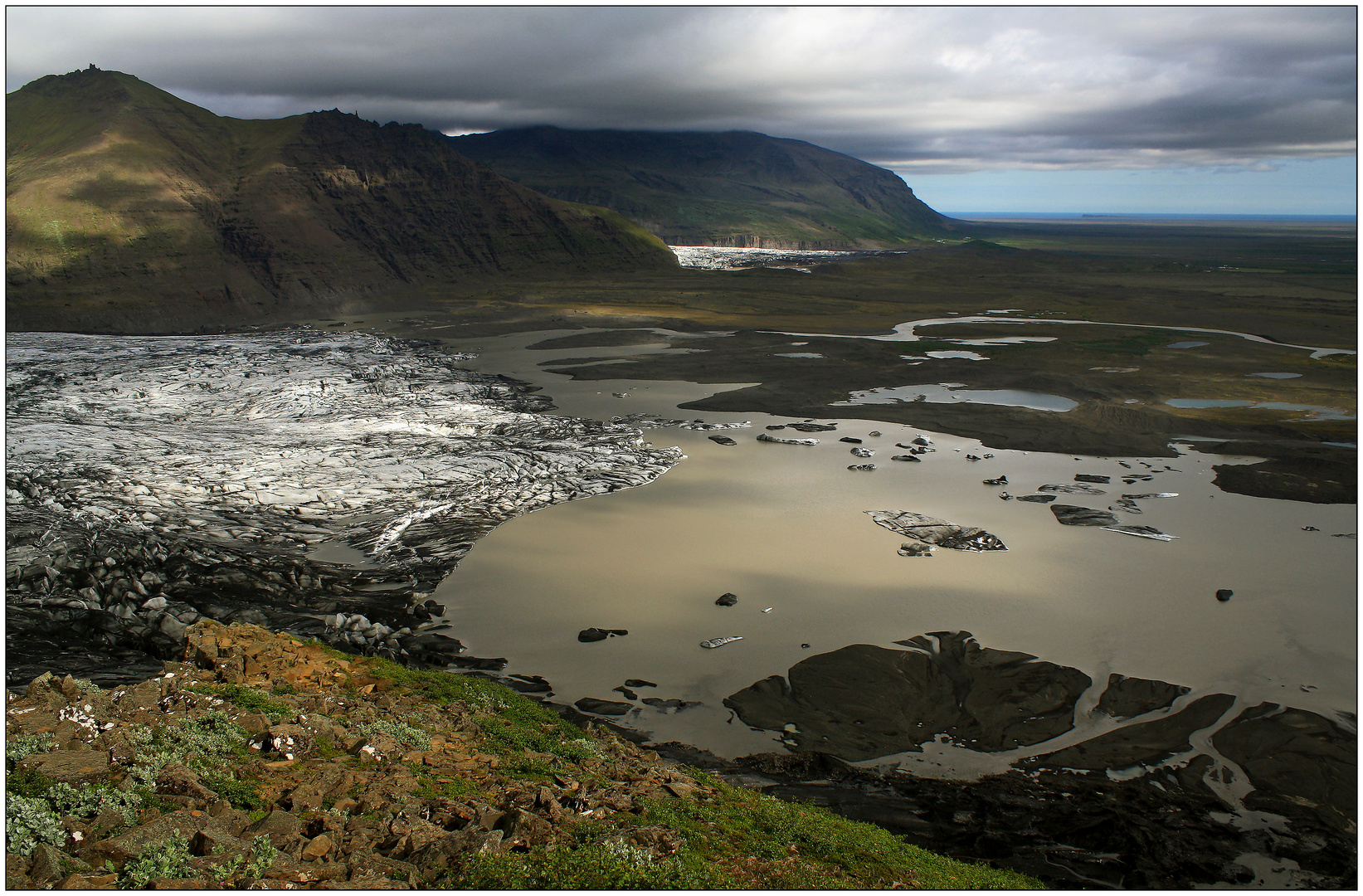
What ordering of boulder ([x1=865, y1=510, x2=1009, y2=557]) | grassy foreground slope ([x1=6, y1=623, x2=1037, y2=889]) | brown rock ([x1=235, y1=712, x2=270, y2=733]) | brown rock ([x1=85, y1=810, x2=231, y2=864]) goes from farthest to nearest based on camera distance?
boulder ([x1=865, y1=510, x2=1009, y2=557]), brown rock ([x1=235, y1=712, x2=270, y2=733]), grassy foreground slope ([x1=6, y1=623, x2=1037, y2=889]), brown rock ([x1=85, y1=810, x2=231, y2=864])

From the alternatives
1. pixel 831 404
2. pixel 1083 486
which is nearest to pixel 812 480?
pixel 1083 486

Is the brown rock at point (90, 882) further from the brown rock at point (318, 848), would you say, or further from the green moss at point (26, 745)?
the green moss at point (26, 745)

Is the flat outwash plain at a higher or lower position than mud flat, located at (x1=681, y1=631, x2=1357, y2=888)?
higher

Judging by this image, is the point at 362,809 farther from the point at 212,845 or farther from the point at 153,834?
the point at 153,834

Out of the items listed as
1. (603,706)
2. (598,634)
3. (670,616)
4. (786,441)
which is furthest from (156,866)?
(786,441)

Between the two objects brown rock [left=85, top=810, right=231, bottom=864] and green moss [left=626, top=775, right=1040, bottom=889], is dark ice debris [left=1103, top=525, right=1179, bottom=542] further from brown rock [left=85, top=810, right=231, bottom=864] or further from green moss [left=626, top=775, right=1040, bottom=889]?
brown rock [left=85, top=810, right=231, bottom=864]

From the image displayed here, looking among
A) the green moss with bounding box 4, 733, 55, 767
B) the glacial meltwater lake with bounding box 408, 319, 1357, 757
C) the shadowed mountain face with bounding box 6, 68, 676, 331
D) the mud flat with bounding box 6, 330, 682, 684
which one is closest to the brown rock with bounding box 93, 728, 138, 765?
the green moss with bounding box 4, 733, 55, 767

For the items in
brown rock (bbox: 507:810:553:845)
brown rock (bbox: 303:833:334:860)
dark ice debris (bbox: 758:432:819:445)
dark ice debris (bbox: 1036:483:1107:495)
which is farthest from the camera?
dark ice debris (bbox: 758:432:819:445)
